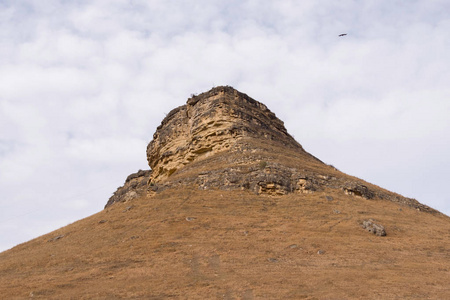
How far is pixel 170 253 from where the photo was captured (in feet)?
57.6

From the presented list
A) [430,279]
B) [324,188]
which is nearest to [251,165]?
[324,188]

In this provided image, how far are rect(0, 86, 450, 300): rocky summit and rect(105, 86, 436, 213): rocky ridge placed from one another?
0.12m

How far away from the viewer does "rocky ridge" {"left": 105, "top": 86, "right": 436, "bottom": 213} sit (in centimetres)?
2561

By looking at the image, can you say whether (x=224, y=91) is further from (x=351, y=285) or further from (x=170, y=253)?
(x=351, y=285)

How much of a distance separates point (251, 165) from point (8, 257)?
545 inches

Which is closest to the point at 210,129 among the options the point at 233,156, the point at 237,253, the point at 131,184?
the point at 233,156

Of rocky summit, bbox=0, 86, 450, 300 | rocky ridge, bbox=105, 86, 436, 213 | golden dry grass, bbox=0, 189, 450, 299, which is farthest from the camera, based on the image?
rocky ridge, bbox=105, 86, 436, 213

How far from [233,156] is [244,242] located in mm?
11175

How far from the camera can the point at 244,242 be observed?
18.4 m

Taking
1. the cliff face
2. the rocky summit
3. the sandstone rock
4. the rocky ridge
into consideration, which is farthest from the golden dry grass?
the sandstone rock

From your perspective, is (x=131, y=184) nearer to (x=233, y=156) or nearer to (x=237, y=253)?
(x=233, y=156)

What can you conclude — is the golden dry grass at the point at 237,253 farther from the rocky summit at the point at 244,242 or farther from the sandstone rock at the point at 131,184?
the sandstone rock at the point at 131,184

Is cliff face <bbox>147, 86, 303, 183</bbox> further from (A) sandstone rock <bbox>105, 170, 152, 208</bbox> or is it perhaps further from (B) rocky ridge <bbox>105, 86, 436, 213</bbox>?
(A) sandstone rock <bbox>105, 170, 152, 208</bbox>

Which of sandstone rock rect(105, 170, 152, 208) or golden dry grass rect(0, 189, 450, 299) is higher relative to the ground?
sandstone rock rect(105, 170, 152, 208)
